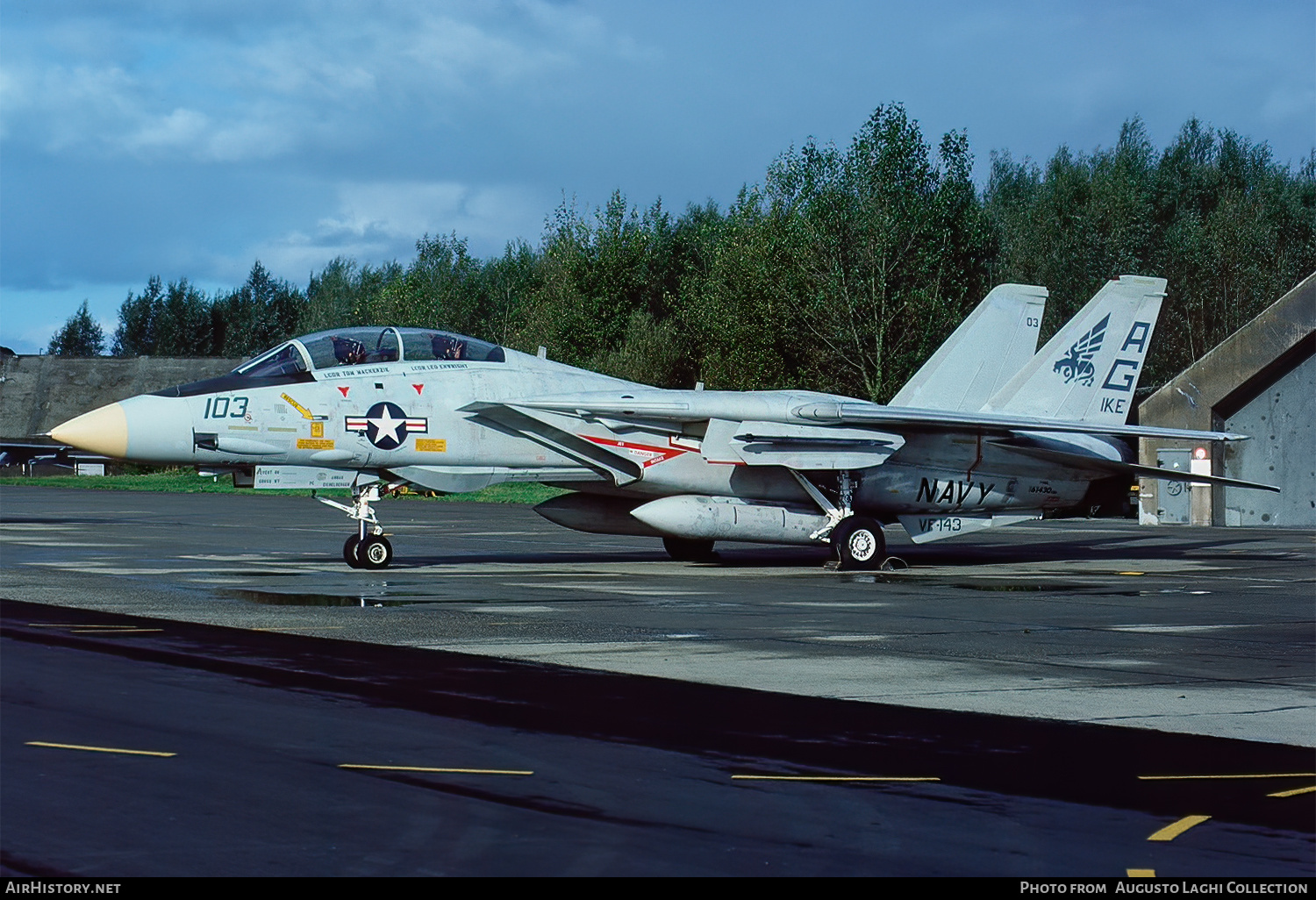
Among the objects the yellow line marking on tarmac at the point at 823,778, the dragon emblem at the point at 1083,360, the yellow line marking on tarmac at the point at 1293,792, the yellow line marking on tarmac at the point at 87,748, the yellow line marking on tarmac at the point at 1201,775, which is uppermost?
the dragon emblem at the point at 1083,360

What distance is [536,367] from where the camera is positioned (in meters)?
19.5

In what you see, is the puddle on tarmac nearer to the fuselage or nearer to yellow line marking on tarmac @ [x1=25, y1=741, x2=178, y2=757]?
the fuselage

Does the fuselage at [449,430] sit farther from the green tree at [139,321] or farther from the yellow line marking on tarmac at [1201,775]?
the green tree at [139,321]

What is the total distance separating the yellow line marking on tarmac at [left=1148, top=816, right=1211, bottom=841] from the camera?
5.25 meters

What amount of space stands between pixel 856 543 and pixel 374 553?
687 centimetres

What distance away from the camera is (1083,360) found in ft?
73.2

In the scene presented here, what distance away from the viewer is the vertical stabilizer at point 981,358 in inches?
895

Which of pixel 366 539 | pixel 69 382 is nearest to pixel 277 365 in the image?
pixel 366 539

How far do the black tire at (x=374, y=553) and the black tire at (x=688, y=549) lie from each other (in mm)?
5003

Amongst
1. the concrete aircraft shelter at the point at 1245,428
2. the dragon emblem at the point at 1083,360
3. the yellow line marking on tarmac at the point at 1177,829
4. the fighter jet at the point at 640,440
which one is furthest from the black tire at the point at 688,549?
the concrete aircraft shelter at the point at 1245,428

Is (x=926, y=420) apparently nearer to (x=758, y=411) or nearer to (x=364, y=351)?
(x=758, y=411)

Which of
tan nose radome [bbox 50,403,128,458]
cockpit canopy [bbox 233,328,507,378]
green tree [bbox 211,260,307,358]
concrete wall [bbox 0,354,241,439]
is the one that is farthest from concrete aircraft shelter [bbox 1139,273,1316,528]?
green tree [bbox 211,260,307,358]

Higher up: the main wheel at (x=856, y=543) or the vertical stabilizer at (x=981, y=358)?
the vertical stabilizer at (x=981, y=358)

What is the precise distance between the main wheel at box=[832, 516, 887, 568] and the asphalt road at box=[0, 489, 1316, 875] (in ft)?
10.8
